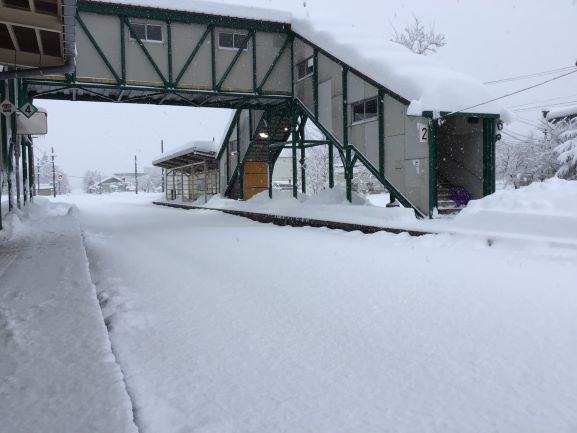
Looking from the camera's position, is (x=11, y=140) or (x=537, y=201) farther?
(x=11, y=140)

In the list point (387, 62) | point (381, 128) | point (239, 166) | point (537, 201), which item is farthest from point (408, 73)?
point (239, 166)

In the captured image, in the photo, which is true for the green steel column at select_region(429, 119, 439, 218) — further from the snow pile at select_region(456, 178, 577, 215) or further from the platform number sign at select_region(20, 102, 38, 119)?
the platform number sign at select_region(20, 102, 38, 119)

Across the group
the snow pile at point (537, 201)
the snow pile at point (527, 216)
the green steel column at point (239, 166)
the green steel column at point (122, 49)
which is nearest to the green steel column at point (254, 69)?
the green steel column at point (122, 49)

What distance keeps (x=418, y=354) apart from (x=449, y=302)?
1710 mm

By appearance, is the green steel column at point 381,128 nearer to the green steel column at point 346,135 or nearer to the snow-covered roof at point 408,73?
the snow-covered roof at point 408,73

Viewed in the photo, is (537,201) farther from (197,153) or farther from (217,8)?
(197,153)

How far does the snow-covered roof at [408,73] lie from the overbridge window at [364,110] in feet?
3.69

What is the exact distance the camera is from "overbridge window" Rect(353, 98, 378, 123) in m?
16.5

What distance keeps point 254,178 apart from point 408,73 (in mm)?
13914

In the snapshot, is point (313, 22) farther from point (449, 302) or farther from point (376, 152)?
point (449, 302)

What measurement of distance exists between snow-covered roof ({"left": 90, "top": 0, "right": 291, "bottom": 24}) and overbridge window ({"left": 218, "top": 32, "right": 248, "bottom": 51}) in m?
0.71

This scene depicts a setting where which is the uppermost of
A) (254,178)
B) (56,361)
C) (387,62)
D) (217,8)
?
(217,8)

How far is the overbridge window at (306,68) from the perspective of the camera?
1905cm

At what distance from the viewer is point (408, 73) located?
1423cm
